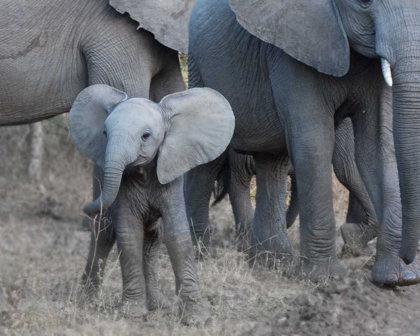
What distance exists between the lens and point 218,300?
5445 mm

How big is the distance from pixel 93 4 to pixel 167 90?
83cm

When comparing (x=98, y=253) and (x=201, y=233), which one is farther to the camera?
(x=201, y=233)

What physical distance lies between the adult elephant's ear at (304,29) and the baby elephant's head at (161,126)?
65 centimetres

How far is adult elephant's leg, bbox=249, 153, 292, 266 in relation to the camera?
6.61m

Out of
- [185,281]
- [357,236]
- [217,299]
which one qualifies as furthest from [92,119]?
[357,236]

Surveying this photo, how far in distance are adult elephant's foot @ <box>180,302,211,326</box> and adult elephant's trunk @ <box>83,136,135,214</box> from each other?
76cm

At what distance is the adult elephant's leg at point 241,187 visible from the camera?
7.40 m

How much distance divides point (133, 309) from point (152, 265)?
1.70 ft

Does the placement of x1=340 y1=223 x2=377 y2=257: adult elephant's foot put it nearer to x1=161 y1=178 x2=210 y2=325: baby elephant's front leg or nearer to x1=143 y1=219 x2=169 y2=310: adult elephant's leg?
x1=143 y1=219 x2=169 y2=310: adult elephant's leg

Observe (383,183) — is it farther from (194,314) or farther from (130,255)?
(130,255)

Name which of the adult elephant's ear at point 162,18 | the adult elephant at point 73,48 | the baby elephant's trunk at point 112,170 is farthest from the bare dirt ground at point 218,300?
the adult elephant's ear at point 162,18

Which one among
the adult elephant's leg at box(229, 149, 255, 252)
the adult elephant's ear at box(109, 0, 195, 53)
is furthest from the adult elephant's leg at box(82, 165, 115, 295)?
the adult elephant's leg at box(229, 149, 255, 252)

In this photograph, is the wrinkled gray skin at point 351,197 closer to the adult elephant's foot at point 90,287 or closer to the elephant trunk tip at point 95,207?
the adult elephant's foot at point 90,287

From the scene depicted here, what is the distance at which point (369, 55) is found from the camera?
5.13 m
